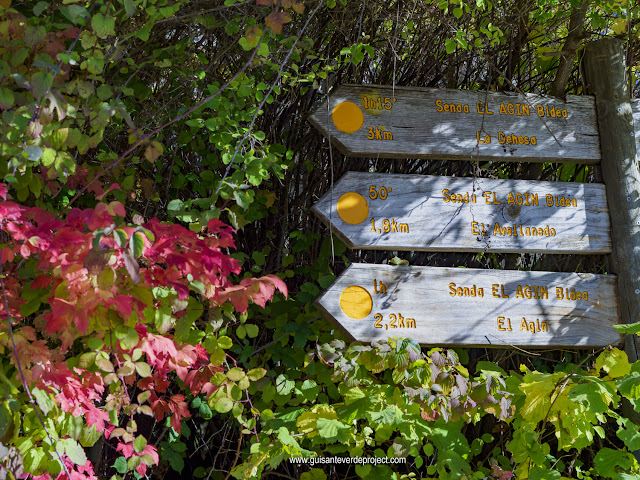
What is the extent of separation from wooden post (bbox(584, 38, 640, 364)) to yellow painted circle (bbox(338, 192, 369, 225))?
1.10 meters

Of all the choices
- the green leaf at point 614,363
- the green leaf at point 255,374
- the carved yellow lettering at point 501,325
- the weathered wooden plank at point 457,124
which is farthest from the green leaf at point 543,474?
the weathered wooden plank at point 457,124

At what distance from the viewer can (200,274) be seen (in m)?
1.70

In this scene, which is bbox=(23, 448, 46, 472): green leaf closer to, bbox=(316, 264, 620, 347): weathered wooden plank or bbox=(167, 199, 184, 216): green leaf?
bbox=(167, 199, 184, 216): green leaf

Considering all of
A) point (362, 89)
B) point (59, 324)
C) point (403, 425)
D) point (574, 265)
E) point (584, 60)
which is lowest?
point (403, 425)

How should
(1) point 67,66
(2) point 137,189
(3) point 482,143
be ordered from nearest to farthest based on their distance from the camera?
(1) point 67,66
(3) point 482,143
(2) point 137,189

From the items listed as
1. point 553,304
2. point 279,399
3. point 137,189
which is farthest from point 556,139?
point 137,189

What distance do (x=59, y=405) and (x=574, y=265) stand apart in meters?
2.32

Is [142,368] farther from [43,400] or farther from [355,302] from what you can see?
[355,302]

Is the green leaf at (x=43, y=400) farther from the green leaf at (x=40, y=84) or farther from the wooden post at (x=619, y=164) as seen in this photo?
the wooden post at (x=619, y=164)

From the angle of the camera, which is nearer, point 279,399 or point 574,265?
point 279,399

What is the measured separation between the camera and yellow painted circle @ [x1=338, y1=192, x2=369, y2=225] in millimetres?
2135

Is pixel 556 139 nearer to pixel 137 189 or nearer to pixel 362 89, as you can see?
pixel 362 89

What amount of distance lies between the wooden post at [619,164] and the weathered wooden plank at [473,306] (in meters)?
0.08

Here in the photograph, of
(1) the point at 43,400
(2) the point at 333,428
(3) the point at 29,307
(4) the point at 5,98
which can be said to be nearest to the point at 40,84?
(4) the point at 5,98
